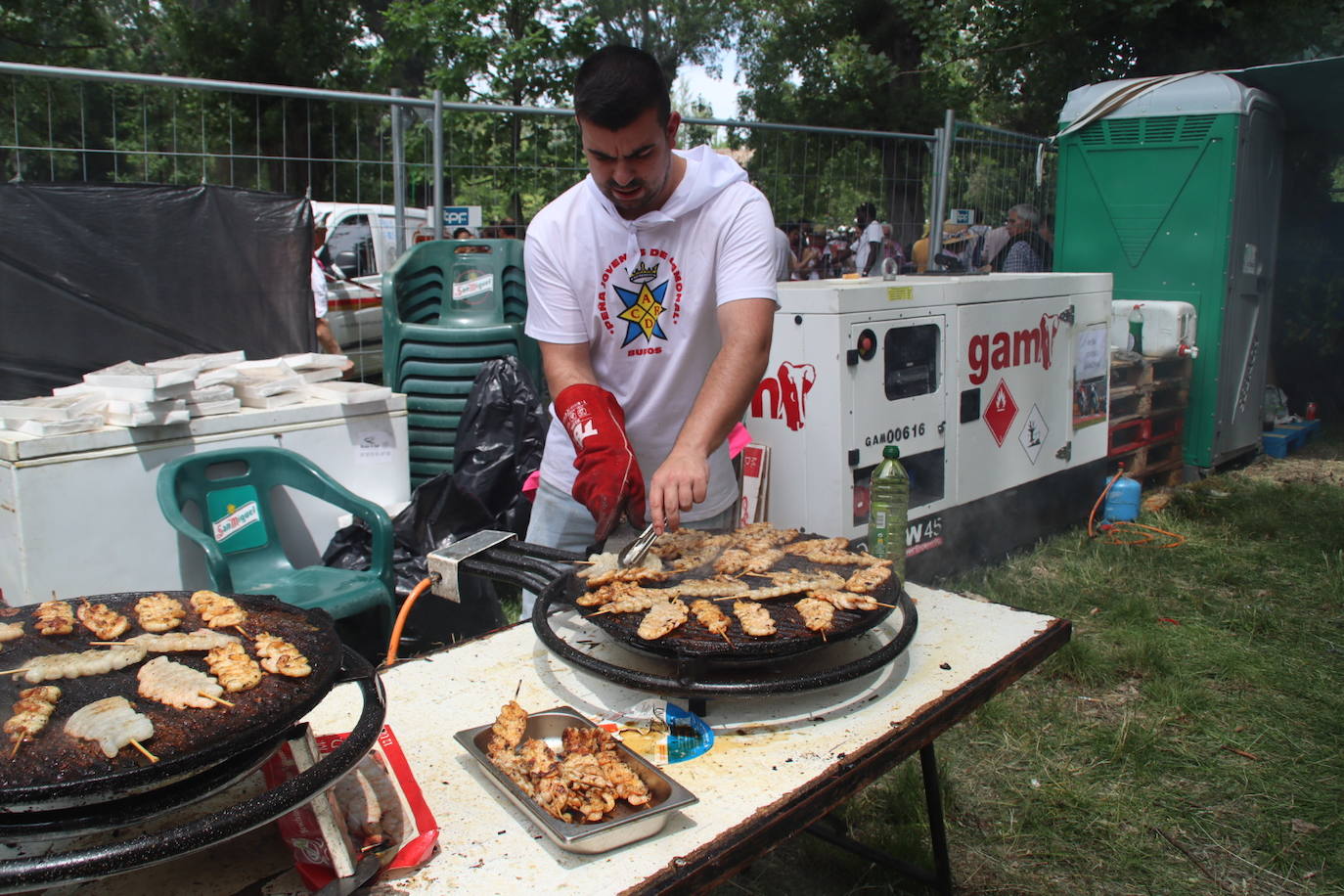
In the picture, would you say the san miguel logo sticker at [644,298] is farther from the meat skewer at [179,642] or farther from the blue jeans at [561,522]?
the meat skewer at [179,642]

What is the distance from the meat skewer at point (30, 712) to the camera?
1219 mm

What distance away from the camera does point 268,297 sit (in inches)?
207

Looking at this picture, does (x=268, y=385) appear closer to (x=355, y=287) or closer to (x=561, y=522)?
(x=561, y=522)

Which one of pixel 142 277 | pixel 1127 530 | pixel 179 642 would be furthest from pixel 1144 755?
pixel 142 277

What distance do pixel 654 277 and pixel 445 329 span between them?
2.82 meters

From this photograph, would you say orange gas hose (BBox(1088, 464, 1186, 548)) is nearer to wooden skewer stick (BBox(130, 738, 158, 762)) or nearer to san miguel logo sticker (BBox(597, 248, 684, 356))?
san miguel logo sticker (BBox(597, 248, 684, 356))

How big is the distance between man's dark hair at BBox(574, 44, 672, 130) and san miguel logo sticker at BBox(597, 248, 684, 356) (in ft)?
1.45

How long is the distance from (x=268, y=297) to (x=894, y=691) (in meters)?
4.44

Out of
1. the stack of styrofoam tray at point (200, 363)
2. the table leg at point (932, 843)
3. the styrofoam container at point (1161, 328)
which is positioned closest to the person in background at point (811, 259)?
the styrofoam container at point (1161, 328)

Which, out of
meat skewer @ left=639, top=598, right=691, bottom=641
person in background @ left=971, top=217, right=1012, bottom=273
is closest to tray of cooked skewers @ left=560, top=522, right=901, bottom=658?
meat skewer @ left=639, top=598, right=691, bottom=641

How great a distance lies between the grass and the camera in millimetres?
2939

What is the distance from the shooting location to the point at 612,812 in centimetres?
144

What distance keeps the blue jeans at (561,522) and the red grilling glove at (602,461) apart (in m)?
0.58

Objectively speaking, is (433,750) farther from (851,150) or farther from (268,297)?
(851,150)
